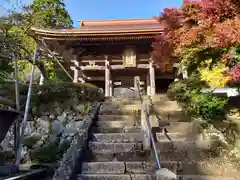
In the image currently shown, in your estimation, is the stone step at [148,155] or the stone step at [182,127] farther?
the stone step at [182,127]

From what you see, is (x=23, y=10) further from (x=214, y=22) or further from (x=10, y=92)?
(x=214, y=22)

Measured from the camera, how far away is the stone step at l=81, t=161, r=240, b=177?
3.98 m

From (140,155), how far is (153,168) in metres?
0.45

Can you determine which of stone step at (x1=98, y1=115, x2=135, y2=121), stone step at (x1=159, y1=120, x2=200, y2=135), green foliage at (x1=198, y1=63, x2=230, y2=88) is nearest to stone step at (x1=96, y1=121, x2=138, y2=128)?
stone step at (x1=98, y1=115, x2=135, y2=121)

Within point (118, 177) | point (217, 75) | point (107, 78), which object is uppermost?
point (107, 78)

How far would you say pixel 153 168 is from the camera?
13.1 feet

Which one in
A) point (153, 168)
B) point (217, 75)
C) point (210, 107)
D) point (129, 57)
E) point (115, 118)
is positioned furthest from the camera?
point (129, 57)

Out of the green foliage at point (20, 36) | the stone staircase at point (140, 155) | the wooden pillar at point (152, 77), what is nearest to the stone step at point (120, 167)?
the stone staircase at point (140, 155)

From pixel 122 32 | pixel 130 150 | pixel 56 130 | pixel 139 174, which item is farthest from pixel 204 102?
pixel 122 32

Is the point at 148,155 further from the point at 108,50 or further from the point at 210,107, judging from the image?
the point at 108,50

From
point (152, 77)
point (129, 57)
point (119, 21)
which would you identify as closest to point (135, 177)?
point (152, 77)

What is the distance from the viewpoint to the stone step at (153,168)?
3979 mm

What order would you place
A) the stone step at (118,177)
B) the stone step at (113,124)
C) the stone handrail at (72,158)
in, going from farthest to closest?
the stone step at (113,124)
the stone step at (118,177)
the stone handrail at (72,158)

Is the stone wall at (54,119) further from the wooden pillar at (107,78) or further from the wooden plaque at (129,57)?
the wooden plaque at (129,57)
